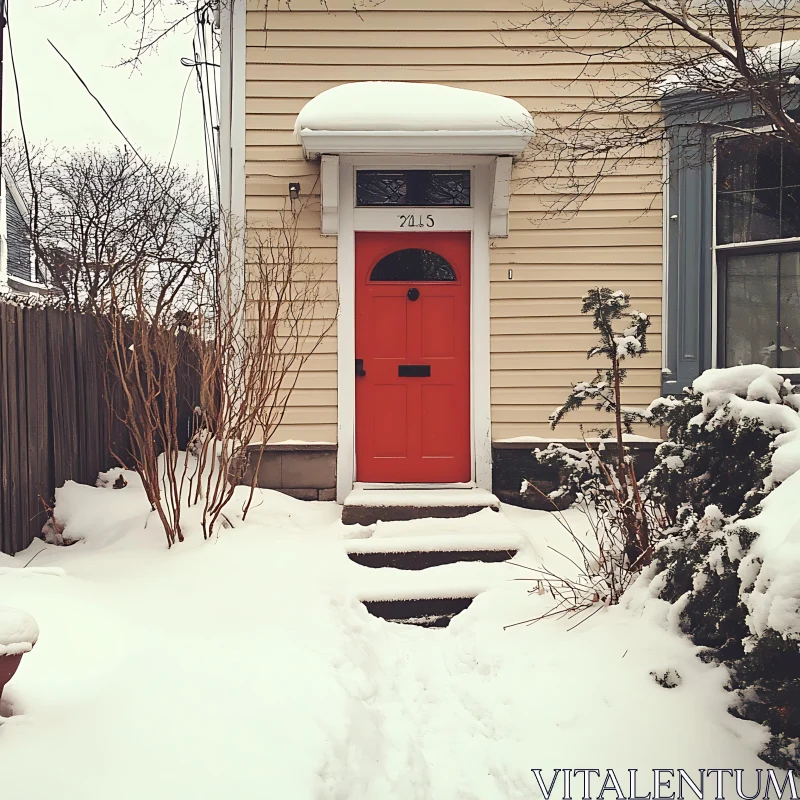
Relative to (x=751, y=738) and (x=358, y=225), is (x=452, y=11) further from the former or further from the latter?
(x=751, y=738)

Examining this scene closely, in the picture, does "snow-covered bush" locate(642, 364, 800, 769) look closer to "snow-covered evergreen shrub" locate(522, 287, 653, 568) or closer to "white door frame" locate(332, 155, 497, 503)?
"snow-covered evergreen shrub" locate(522, 287, 653, 568)

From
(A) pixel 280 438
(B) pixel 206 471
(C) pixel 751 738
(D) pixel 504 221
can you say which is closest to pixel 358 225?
(D) pixel 504 221

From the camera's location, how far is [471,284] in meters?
6.34

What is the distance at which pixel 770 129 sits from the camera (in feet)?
19.5

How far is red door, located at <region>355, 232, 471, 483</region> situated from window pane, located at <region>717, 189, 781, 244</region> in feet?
7.19

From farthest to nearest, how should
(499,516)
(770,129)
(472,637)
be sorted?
1. (770,129)
2. (499,516)
3. (472,637)

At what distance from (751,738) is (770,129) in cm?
518

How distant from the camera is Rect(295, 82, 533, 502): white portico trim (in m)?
5.66

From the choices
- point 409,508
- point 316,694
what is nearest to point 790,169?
point 409,508

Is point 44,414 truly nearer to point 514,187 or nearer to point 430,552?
point 430,552

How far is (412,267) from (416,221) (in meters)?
0.40

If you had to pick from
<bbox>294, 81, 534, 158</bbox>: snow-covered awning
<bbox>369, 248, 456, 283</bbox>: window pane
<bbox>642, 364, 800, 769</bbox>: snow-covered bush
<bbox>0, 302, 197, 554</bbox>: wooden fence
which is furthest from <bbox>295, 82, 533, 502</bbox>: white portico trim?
<bbox>642, 364, 800, 769</bbox>: snow-covered bush

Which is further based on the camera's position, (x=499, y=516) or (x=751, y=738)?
(x=499, y=516)

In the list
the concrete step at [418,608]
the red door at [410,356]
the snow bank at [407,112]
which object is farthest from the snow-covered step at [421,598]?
the snow bank at [407,112]
